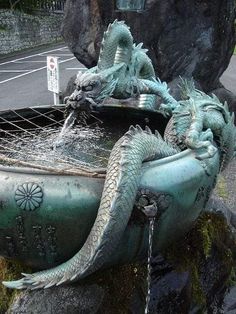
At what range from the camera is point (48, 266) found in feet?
9.02

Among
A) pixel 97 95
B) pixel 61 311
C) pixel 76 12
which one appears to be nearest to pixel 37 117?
pixel 97 95

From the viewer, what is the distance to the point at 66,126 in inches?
138

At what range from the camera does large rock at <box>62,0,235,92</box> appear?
8656mm

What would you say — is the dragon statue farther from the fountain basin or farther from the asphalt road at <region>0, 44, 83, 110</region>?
the asphalt road at <region>0, 44, 83, 110</region>

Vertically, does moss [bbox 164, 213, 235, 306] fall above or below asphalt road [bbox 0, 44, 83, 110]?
above

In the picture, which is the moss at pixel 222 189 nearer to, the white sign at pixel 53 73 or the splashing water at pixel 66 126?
the splashing water at pixel 66 126

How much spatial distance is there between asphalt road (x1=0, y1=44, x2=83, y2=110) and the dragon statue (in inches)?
313

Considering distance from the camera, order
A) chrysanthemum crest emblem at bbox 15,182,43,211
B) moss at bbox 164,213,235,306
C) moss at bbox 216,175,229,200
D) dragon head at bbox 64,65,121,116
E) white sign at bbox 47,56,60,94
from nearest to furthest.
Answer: chrysanthemum crest emblem at bbox 15,182,43,211 < dragon head at bbox 64,65,121,116 < moss at bbox 164,213,235,306 < moss at bbox 216,175,229,200 < white sign at bbox 47,56,60,94

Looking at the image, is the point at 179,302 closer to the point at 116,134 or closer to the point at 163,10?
the point at 116,134

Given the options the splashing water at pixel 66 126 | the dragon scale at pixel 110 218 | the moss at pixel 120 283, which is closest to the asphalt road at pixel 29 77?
the splashing water at pixel 66 126

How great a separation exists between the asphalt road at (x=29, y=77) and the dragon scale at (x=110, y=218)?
29.1 ft

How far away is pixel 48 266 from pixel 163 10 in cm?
679

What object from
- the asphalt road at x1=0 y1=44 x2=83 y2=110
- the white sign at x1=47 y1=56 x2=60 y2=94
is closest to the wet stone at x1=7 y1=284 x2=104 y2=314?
the white sign at x1=47 y1=56 x2=60 y2=94

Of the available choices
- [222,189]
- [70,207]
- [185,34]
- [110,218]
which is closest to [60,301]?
[70,207]
